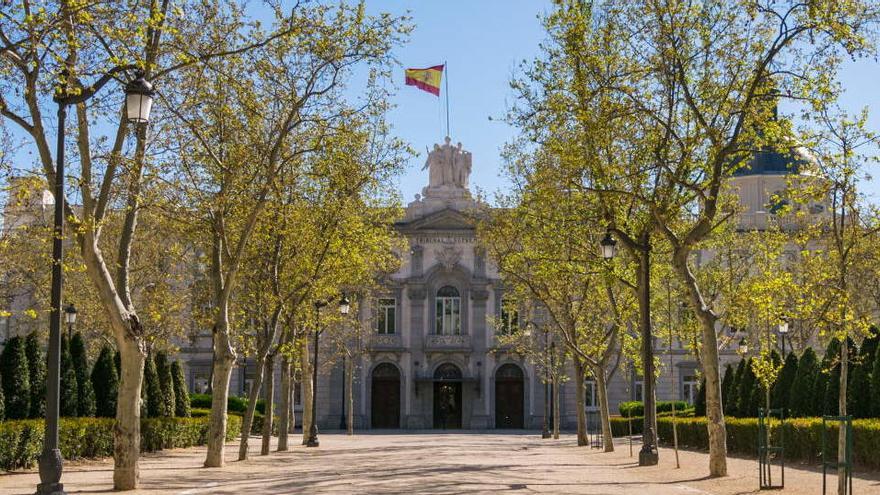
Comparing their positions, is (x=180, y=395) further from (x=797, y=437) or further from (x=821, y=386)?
(x=797, y=437)

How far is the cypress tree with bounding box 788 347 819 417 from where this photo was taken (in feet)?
110

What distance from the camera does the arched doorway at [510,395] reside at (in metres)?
70.2

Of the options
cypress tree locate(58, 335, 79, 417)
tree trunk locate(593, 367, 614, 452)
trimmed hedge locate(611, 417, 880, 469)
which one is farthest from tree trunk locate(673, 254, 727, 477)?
cypress tree locate(58, 335, 79, 417)

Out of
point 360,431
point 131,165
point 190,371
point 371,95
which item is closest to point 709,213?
point 371,95

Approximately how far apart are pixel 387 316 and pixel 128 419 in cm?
5073

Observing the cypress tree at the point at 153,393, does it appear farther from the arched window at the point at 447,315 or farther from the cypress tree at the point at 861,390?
the arched window at the point at 447,315

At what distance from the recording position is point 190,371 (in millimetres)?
69500

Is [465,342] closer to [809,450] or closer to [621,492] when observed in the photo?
[809,450]

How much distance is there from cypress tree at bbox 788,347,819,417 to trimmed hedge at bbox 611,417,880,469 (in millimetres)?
1475

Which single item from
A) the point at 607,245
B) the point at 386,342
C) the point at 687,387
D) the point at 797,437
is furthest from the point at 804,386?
the point at 386,342

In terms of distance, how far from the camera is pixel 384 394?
70.4m

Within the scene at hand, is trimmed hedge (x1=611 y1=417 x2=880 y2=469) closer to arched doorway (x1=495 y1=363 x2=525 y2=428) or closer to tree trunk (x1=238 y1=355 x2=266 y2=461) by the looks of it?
tree trunk (x1=238 y1=355 x2=266 y2=461)

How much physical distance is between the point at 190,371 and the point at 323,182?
40007 mm

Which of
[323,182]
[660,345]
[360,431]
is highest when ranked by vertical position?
[323,182]
